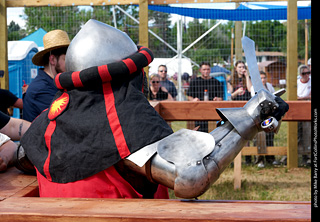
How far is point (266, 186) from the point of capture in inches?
211

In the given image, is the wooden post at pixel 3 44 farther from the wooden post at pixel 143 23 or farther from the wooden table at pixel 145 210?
the wooden table at pixel 145 210

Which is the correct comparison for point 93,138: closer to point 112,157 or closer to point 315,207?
point 112,157

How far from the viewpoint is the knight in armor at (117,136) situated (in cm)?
160

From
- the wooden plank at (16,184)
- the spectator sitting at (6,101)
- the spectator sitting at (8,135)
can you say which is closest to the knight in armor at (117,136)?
the wooden plank at (16,184)

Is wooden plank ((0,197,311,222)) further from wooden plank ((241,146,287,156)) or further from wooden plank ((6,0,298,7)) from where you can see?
wooden plank ((241,146,287,156))

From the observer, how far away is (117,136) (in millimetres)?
1680

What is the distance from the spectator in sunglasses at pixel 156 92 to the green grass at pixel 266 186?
154 cm

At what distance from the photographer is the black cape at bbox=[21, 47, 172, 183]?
5.52 feet

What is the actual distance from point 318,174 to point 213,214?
65 cm

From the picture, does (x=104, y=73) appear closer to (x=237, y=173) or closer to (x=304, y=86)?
(x=237, y=173)

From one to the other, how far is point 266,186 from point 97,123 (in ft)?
13.4

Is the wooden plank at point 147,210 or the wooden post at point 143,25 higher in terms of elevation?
the wooden post at point 143,25

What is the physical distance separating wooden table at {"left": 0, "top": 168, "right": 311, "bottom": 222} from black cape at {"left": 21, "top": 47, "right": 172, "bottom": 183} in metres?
0.24

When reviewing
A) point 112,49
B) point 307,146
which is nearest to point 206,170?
point 112,49
